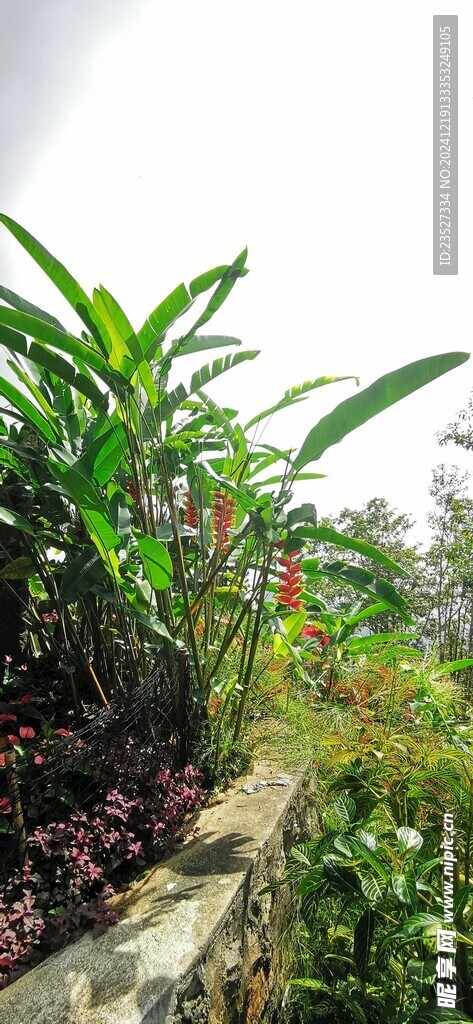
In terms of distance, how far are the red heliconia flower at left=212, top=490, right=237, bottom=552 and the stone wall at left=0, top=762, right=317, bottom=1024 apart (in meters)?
0.83

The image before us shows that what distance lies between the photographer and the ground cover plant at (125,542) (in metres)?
1.31

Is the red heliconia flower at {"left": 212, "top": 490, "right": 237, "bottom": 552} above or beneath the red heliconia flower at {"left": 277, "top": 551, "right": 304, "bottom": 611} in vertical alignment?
above

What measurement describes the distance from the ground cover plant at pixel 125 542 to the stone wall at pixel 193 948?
4.2 inches

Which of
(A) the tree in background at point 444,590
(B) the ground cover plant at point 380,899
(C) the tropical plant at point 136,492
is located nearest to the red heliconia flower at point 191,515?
(C) the tropical plant at point 136,492

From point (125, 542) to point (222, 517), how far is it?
0.38 m

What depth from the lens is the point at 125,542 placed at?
152 cm

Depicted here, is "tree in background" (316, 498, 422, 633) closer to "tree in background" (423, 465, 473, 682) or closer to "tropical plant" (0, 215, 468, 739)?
"tree in background" (423, 465, 473, 682)

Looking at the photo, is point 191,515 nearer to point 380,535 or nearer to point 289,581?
point 289,581

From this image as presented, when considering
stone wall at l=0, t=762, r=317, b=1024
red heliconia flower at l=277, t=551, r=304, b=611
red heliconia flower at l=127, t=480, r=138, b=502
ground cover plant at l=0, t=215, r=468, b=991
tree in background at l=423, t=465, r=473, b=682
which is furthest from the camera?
tree in background at l=423, t=465, r=473, b=682

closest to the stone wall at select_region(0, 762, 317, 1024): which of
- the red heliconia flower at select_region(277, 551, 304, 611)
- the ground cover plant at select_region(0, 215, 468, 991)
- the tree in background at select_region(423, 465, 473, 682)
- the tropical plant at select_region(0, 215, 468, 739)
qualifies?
the ground cover plant at select_region(0, 215, 468, 991)

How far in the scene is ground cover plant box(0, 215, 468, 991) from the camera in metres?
1.31

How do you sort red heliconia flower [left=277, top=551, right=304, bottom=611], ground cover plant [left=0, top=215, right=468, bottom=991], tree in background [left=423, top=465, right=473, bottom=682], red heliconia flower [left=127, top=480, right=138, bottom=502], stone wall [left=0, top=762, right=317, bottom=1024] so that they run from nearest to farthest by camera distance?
stone wall [left=0, top=762, right=317, bottom=1024]
ground cover plant [left=0, top=215, right=468, bottom=991]
red heliconia flower [left=127, top=480, right=138, bottom=502]
red heliconia flower [left=277, top=551, right=304, bottom=611]
tree in background [left=423, top=465, right=473, bottom=682]

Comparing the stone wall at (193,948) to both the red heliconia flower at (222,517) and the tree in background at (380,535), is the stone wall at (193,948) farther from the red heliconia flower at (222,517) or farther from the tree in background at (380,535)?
the tree in background at (380,535)

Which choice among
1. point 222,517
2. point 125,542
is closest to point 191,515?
point 222,517
